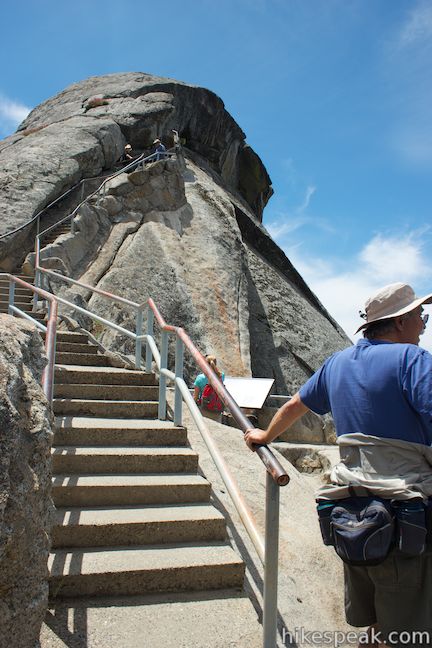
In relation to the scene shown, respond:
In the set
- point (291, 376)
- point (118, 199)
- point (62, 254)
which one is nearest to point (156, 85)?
point (118, 199)

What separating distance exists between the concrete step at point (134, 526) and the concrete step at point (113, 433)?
784 mm

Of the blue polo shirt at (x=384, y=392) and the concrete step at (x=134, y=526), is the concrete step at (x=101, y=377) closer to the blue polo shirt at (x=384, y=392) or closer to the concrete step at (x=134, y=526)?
the concrete step at (x=134, y=526)

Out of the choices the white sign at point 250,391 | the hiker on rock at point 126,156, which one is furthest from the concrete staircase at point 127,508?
the hiker on rock at point 126,156

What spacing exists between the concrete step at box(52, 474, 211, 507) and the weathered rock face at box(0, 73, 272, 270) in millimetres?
10273

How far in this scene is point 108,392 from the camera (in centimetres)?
550

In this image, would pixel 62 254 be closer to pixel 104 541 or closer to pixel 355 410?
pixel 104 541

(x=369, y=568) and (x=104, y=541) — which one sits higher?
(x=369, y=568)

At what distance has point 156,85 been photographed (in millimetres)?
23906

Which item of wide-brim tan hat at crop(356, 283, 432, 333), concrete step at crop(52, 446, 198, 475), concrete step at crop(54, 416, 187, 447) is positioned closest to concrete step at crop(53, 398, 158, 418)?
concrete step at crop(54, 416, 187, 447)

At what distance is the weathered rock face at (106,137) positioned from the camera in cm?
1535

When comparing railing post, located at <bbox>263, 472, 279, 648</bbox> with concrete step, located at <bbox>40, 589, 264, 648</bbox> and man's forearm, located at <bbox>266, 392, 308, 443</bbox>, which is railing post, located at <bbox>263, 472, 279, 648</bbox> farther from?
concrete step, located at <bbox>40, 589, 264, 648</bbox>

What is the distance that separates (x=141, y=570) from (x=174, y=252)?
42.3ft

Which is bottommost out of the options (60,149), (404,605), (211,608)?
(211,608)

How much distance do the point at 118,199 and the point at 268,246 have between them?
7258 millimetres
